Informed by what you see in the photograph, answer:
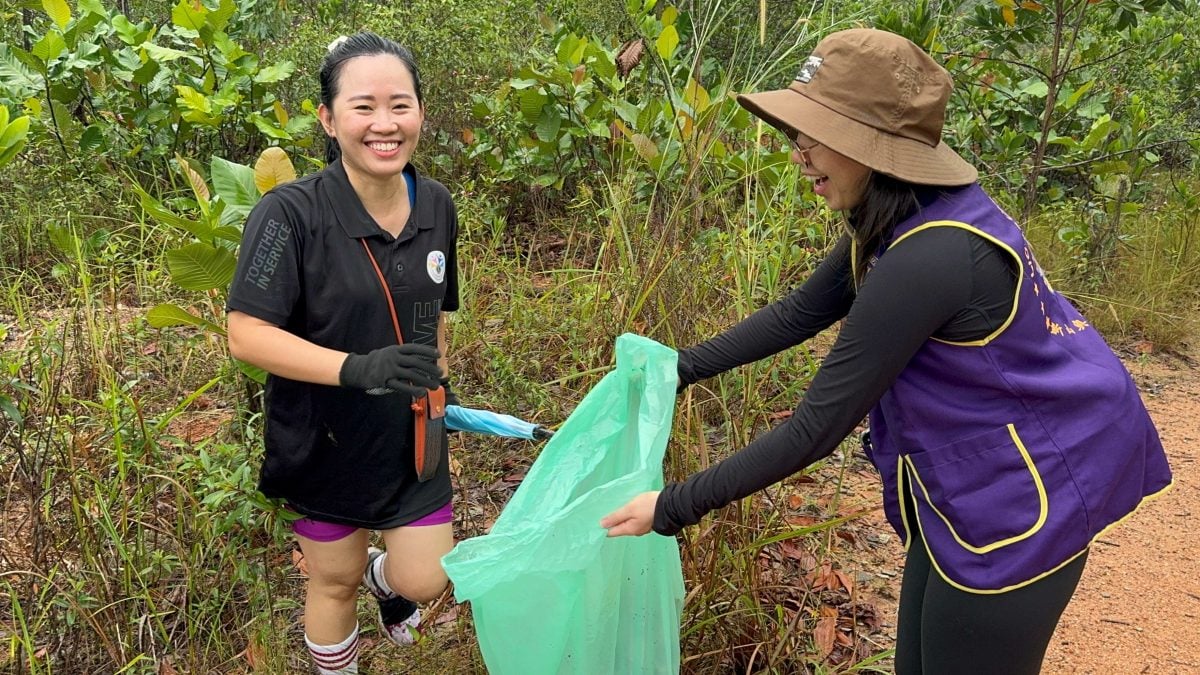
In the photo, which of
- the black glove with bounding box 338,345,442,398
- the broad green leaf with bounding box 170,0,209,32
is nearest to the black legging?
the black glove with bounding box 338,345,442,398

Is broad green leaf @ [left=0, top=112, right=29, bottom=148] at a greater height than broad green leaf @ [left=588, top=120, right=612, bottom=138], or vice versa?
broad green leaf @ [left=0, top=112, right=29, bottom=148]

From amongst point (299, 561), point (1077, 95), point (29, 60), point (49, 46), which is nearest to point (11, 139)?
point (299, 561)

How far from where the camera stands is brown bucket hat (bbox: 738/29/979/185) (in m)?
1.29

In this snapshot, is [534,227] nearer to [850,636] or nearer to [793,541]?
[793,541]

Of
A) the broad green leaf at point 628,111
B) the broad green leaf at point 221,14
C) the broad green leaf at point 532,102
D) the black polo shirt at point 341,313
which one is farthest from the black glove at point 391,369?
the broad green leaf at point 221,14

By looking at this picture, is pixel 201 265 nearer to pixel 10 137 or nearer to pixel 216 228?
pixel 216 228

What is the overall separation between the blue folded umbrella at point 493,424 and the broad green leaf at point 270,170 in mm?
796

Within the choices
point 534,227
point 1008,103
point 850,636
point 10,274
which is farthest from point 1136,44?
point 10,274

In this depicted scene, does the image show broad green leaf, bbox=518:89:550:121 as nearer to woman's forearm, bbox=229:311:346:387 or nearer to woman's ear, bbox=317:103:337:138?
woman's ear, bbox=317:103:337:138

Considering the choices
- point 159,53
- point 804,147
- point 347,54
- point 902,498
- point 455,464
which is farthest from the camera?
point 159,53

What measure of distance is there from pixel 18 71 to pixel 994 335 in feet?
14.4

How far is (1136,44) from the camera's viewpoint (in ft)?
13.8

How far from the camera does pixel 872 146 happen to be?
1.30m

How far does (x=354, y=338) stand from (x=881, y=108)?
1.01 m
